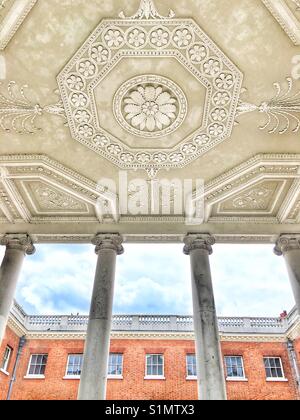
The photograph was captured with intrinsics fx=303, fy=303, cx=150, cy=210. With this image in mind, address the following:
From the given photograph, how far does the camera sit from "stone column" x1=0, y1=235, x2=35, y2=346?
306 inches

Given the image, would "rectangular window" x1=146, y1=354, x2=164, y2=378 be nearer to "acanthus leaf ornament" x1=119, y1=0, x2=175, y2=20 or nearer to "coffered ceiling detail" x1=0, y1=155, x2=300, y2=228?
"coffered ceiling detail" x1=0, y1=155, x2=300, y2=228

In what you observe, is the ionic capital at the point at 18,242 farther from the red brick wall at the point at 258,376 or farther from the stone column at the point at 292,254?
the red brick wall at the point at 258,376

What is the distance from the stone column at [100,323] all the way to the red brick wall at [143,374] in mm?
13246

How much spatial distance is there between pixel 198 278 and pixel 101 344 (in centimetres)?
293

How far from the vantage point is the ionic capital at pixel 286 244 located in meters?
8.75

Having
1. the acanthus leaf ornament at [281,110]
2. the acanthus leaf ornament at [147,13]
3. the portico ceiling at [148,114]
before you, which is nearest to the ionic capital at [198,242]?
the portico ceiling at [148,114]

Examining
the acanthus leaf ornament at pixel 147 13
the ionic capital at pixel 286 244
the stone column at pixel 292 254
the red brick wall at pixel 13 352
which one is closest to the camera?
the acanthus leaf ornament at pixel 147 13

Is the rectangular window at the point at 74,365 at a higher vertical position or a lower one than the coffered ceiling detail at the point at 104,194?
lower

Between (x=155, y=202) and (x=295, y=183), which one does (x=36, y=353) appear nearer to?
(x=155, y=202)

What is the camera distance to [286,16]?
5.34 metres

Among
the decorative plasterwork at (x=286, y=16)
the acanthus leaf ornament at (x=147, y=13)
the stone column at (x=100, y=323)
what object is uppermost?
the acanthus leaf ornament at (x=147, y=13)

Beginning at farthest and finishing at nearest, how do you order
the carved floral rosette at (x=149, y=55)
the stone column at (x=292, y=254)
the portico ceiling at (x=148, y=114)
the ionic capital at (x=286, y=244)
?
the ionic capital at (x=286, y=244)
the stone column at (x=292, y=254)
the carved floral rosette at (x=149, y=55)
the portico ceiling at (x=148, y=114)

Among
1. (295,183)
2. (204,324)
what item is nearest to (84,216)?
(204,324)

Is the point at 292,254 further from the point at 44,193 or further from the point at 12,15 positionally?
the point at 12,15
